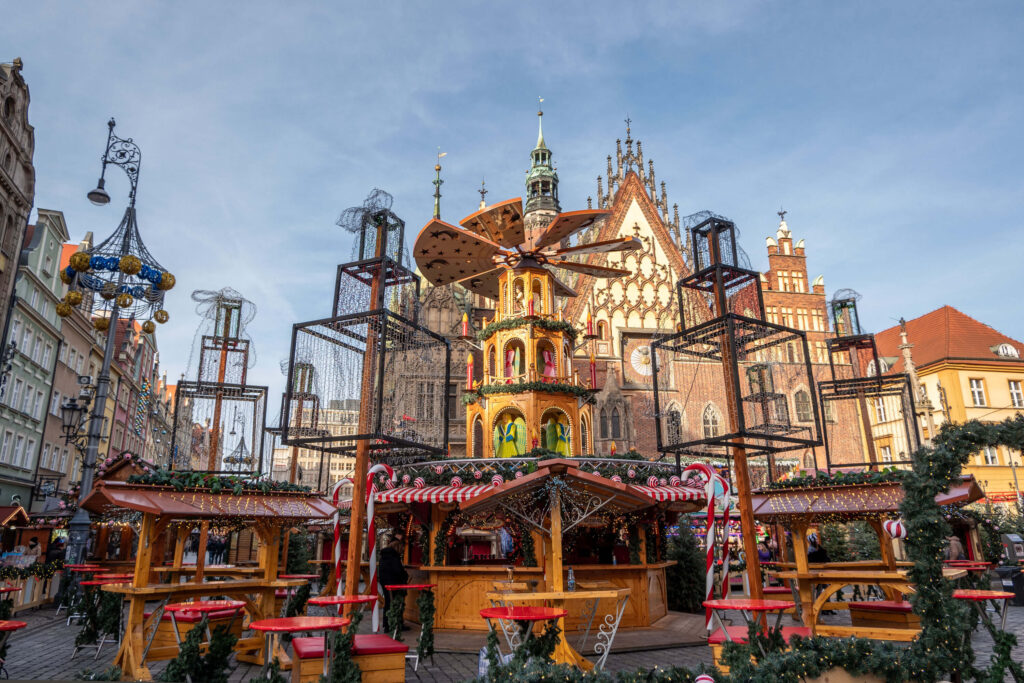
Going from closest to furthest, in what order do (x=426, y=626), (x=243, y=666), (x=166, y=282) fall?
(x=426, y=626), (x=243, y=666), (x=166, y=282)

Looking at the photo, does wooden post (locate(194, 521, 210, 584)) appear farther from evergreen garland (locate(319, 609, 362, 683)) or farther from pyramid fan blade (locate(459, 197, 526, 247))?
pyramid fan blade (locate(459, 197, 526, 247))

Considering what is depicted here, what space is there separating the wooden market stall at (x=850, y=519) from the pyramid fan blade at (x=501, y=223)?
10323 mm

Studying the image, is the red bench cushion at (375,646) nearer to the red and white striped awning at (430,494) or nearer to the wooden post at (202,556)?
the wooden post at (202,556)

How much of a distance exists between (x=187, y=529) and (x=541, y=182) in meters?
30.4

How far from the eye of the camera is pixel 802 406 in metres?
35.8

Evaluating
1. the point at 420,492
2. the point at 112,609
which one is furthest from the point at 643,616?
the point at 112,609

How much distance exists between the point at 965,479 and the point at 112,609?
13691 millimetres

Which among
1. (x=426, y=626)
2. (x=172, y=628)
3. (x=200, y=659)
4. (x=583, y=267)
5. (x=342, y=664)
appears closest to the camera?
(x=200, y=659)

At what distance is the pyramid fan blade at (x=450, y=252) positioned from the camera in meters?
17.4

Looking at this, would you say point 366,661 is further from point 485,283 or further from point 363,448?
point 485,283

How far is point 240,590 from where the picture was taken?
33.2 feet

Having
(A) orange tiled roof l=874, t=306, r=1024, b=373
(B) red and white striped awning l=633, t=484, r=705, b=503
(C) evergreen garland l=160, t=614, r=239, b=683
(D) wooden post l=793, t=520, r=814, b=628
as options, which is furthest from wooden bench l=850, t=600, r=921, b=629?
(A) orange tiled roof l=874, t=306, r=1024, b=373

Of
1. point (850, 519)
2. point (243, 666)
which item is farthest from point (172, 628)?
point (850, 519)

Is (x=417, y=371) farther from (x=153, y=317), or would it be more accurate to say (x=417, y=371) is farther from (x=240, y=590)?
(x=153, y=317)
